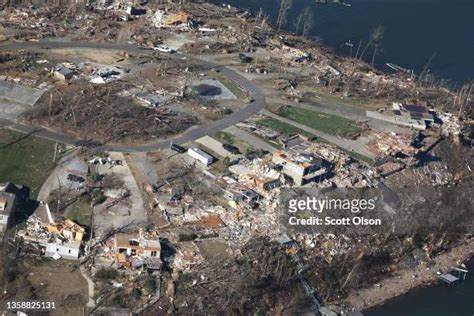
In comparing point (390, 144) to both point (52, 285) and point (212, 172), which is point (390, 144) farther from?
point (52, 285)

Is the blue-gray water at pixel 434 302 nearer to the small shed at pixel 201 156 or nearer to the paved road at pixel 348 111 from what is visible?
the small shed at pixel 201 156

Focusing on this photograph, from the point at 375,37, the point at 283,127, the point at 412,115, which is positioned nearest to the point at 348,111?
the point at 412,115

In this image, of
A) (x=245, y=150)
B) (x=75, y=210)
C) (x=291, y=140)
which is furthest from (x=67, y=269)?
(x=291, y=140)

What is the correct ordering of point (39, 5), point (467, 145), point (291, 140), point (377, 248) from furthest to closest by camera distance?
point (39, 5), point (467, 145), point (291, 140), point (377, 248)

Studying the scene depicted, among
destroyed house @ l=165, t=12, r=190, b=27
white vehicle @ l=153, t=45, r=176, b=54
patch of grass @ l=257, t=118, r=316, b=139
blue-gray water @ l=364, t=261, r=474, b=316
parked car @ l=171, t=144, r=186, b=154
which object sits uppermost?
destroyed house @ l=165, t=12, r=190, b=27

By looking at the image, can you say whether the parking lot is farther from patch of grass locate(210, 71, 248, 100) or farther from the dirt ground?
the dirt ground

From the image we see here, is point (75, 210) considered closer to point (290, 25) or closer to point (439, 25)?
point (290, 25)

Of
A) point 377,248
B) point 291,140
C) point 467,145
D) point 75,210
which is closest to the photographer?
point 75,210

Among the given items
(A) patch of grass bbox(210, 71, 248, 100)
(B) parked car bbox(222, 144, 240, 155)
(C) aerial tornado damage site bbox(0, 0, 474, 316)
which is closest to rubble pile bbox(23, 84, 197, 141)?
(C) aerial tornado damage site bbox(0, 0, 474, 316)
